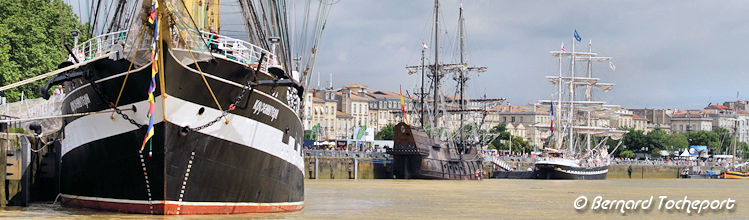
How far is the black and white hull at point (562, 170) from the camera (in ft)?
284

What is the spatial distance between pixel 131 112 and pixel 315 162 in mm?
46064

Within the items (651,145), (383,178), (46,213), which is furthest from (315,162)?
(651,145)

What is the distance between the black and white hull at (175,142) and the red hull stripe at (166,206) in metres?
0.02

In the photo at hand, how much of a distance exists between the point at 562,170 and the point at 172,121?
72.4 metres

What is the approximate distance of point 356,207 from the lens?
29.0 m

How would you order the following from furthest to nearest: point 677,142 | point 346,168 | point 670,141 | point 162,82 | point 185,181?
point 677,142 → point 670,141 → point 346,168 → point 185,181 → point 162,82

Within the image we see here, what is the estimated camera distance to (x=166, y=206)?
19.5 meters

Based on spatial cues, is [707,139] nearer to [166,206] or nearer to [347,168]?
[347,168]

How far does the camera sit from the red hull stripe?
19531 mm

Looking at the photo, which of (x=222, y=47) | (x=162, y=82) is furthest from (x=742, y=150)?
(x=162, y=82)

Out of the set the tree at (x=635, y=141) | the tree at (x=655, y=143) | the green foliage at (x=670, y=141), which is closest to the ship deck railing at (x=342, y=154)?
the green foliage at (x=670, y=141)

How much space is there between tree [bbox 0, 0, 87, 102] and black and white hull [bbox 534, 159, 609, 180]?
157ft

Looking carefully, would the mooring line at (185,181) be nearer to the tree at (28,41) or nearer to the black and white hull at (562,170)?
the tree at (28,41)

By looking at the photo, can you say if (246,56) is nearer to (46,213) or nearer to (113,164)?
(113,164)
